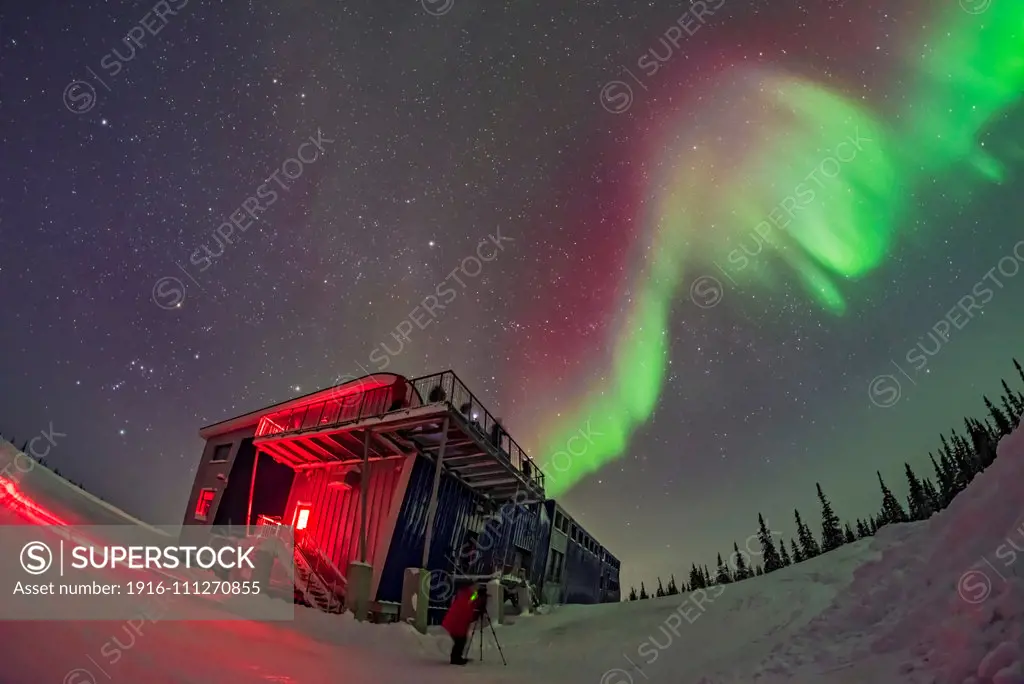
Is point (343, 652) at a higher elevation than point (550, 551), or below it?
below

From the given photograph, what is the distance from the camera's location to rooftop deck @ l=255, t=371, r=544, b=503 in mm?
16688

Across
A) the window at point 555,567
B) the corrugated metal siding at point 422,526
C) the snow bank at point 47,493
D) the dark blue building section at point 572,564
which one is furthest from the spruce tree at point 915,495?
the snow bank at point 47,493

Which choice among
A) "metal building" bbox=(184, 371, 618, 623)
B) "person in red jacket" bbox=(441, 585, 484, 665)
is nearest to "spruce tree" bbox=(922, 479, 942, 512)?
"metal building" bbox=(184, 371, 618, 623)

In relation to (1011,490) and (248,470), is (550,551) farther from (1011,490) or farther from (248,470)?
(1011,490)

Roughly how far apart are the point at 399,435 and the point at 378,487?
95.6 inches

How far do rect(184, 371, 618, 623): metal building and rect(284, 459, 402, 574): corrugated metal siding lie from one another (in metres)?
0.05

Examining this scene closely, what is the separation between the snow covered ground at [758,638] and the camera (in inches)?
173

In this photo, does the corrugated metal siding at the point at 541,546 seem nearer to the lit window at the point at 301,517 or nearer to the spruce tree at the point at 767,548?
the lit window at the point at 301,517

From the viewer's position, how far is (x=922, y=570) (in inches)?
239

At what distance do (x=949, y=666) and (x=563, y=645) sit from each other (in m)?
8.78

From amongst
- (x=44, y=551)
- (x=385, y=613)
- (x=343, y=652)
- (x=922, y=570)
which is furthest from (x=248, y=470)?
(x=922, y=570)

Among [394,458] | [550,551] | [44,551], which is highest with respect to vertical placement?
[394,458]

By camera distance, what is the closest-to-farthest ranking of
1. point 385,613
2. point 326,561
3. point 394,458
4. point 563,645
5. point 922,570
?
point 922,570 < point 563,645 < point 385,613 < point 326,561 < point 394,458

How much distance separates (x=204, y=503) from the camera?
24406mm
